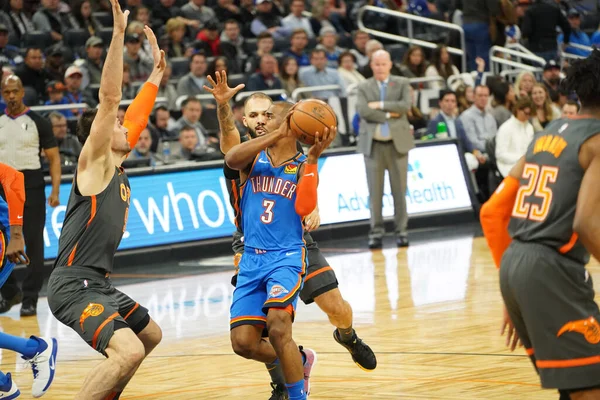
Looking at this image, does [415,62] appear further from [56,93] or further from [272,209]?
[272,209]

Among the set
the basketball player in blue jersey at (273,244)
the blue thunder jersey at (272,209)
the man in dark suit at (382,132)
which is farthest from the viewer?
the man in dark suit at (382,132)

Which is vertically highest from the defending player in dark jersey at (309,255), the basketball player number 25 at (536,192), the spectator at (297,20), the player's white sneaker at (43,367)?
the basketball player number 25 at (536,192)

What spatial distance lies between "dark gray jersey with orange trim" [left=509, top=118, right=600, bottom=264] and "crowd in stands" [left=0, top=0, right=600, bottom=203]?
33.1ft

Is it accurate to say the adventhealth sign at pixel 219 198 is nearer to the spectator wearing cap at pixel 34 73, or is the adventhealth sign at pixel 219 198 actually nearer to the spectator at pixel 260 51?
the spectator wearing cap at pixel 34 73

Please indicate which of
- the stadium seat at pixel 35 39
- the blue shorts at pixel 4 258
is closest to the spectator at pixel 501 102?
the stadium seat at pixel 35 39

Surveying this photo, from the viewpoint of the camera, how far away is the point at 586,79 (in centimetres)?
471

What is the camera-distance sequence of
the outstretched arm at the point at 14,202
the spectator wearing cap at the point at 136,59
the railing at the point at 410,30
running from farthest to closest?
1. the railing at the point at 410,30
2. the spectator wearing cap at the point at 136,59
3. the outstretched arm at the point at 14,202

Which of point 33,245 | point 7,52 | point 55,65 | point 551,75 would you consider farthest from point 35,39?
point 551,75

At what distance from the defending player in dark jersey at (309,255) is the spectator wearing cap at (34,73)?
30.4ft

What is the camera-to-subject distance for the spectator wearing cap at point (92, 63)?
16672mm

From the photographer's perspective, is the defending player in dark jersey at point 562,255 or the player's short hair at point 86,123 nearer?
the defending player in dark jersey at point 562,255

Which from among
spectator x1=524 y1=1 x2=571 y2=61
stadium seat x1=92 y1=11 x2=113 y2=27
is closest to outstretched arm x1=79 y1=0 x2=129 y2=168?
stadium seat x1=92 y1=11 x2=113 y2=27

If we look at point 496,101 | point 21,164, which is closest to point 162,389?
point 21,164

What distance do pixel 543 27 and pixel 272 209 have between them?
56.4 feet
